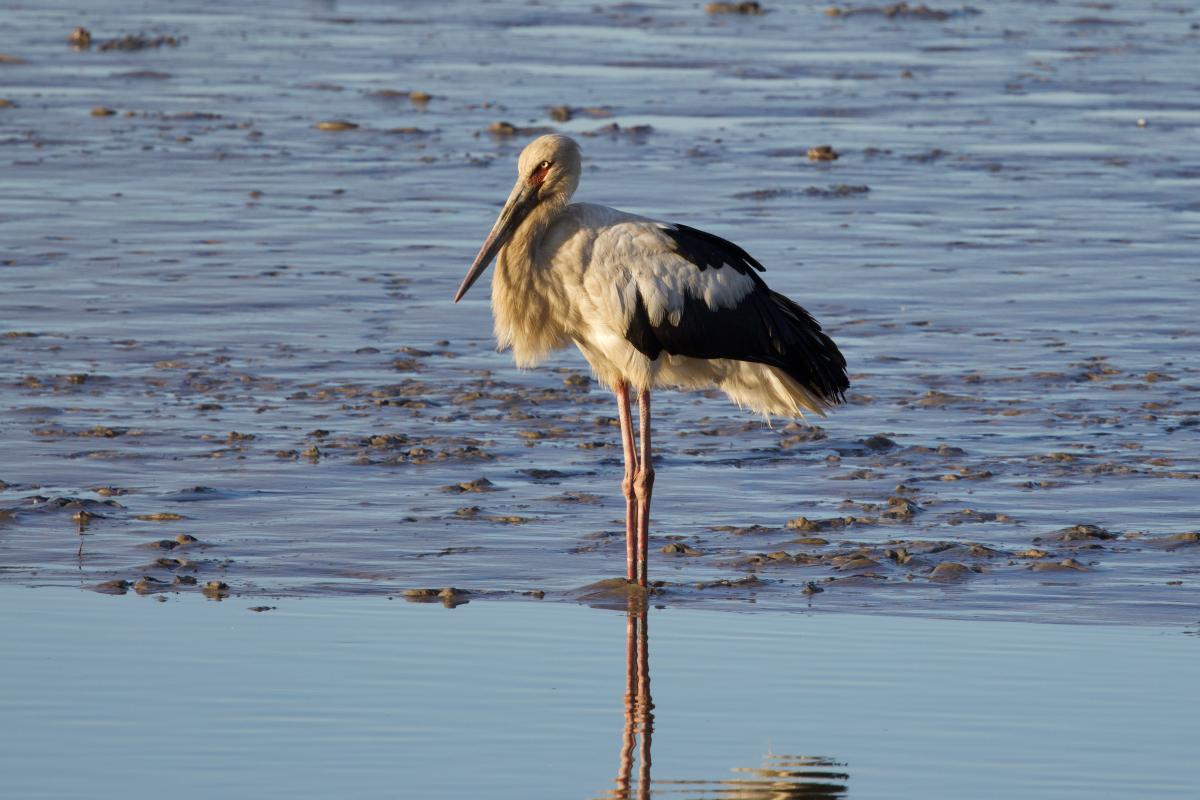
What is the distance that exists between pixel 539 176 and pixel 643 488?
1300 mm

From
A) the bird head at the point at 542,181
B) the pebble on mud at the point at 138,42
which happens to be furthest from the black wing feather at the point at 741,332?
the pebble on mud at the point at 138,42

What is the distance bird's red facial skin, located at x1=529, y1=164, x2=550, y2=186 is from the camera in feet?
29.1

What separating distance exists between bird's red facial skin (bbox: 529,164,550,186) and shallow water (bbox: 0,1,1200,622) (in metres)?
1.41

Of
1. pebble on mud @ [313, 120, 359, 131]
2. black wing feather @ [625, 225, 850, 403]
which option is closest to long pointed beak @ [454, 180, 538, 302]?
black wing feather @ [625, 225, 850, 403]

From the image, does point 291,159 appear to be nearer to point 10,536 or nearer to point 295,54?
point 295,54

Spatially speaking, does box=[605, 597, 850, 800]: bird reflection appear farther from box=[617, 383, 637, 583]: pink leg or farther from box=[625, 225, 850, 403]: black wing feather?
box=[625, 225, 850, 403]: black wing feather

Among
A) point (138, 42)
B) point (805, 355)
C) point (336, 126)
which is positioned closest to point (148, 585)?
point (805, 355)

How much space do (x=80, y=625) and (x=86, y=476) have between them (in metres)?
2.28

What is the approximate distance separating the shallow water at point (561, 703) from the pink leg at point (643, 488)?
395 millimetres

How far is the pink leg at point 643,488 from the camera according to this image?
841 cm

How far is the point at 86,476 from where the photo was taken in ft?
32.0

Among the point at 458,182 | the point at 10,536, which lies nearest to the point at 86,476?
the point at 10,536

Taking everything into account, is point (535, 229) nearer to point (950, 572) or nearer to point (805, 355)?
point (805, 355)

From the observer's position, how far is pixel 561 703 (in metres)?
6.82
